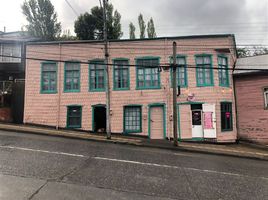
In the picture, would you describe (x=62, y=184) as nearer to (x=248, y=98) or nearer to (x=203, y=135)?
(x=203, y=135)

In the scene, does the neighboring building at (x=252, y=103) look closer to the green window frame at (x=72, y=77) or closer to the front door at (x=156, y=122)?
the front door at (x=156, y=122)

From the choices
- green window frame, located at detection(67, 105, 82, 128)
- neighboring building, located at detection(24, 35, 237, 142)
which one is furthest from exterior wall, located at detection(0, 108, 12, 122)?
green window frame, located at detection(67, 105, 82, 128)

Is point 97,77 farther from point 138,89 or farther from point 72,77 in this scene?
point 138,89

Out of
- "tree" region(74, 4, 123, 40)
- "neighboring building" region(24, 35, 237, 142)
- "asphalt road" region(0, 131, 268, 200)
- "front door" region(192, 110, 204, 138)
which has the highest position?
"tree" region(74, 4, 123, 40)

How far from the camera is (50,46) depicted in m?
19.0

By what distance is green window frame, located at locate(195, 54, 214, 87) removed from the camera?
17.8 metres

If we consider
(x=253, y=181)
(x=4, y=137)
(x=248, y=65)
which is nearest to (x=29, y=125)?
(x=4, y=137)

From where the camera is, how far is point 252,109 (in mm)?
18516

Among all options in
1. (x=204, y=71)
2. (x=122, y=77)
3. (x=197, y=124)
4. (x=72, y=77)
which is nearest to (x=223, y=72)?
(x=204, y=71)

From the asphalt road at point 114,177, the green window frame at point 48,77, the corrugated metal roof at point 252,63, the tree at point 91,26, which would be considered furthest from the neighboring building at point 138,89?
the tree at point 91,26

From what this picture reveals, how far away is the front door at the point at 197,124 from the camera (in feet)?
57.0

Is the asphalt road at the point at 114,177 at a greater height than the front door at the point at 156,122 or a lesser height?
lesser

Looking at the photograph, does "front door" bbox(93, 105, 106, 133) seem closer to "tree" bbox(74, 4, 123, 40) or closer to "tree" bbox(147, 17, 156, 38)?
"tree" bbox(74, 4, 123, 40)

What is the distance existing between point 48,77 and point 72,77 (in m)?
2.10
